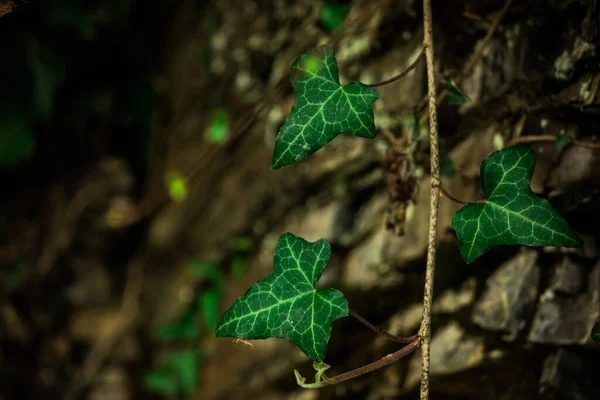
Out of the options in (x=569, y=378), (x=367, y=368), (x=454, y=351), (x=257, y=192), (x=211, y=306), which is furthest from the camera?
(x=211, y=306)

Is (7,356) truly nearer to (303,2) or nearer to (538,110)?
(303,2)

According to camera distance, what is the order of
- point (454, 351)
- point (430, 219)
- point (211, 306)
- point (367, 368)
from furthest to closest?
point (211, 306), point (454, 351), point (430, 219), point (367, 368)

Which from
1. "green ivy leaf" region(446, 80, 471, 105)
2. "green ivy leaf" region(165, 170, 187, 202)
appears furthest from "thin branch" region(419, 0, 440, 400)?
"green ivy leaf" region(165, 170, 187, 202)

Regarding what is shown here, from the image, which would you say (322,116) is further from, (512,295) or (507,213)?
(512,295)

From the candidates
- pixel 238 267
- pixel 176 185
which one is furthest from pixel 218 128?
pixel 238 267


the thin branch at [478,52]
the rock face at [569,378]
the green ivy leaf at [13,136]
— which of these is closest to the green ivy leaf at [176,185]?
the green ivy leaf at [13,136]

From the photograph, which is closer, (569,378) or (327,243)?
(327,243)

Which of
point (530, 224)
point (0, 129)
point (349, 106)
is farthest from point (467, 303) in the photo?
point (0, 129)
